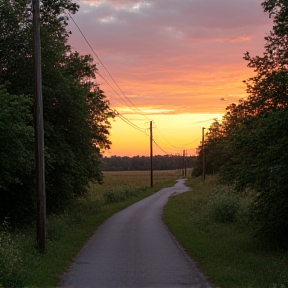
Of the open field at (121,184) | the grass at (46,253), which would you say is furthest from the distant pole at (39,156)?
the open field at (121,184)

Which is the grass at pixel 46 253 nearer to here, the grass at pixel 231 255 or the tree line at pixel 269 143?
the grass at pixel 231 255

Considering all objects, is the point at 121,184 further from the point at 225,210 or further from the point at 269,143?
the point at 269,143

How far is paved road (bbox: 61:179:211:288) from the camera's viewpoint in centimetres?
885

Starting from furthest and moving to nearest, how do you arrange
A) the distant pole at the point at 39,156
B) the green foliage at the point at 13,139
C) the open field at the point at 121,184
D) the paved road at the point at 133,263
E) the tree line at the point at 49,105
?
the open field at the point at 121,184 < the tree line at the point at 49,105 < the green foliage at the point at 13,139 < the distant pole at the point at 39,156 < the paved road at the point at 133,263

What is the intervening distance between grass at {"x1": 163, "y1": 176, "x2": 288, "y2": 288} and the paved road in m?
0.40

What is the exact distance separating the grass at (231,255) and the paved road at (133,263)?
15.7 inches

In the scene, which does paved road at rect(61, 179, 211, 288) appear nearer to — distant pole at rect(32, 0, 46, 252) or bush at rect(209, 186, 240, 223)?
distant pole at rect(32, 0, 46, 252)

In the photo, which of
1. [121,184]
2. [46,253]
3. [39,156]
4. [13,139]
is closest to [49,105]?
[13,139]

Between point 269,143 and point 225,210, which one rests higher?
point 269,143

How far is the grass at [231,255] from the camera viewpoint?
8898 mm

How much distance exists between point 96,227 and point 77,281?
33.4ft

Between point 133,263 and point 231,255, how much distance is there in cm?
289

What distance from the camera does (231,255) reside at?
38.5ft

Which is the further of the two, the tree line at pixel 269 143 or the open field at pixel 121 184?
the open field at pixel 121 184
